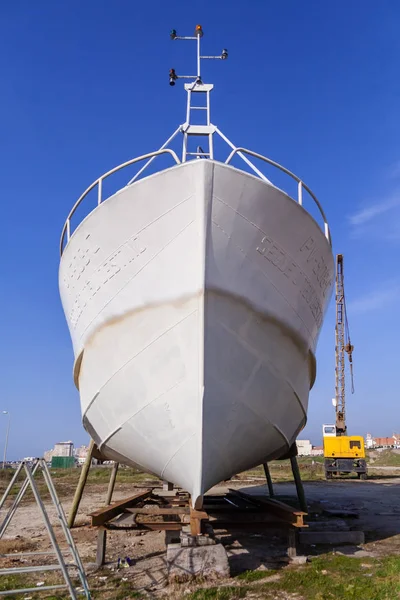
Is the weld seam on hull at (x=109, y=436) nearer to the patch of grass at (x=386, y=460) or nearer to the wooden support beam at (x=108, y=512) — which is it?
the wooden support beam at (x=108, y=512)

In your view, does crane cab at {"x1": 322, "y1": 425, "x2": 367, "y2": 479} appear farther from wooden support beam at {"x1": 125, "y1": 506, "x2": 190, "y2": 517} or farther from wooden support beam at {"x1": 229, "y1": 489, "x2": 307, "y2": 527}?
wooden support beam at {"x1": 125, "y1": 506, "x2": 190, "y2": 517}

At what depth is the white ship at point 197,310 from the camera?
5.05m

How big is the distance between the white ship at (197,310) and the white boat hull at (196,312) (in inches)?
0.5

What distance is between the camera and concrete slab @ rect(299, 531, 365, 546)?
24.3 feet

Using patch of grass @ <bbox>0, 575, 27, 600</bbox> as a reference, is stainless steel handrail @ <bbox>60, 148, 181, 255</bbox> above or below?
above

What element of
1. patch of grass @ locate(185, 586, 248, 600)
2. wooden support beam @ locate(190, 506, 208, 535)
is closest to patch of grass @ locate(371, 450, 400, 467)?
wooden support beam @ locate(190, 506, 208, 535)

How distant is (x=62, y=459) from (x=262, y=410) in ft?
123

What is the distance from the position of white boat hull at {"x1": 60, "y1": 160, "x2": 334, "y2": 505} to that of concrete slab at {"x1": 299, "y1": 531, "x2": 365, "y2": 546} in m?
2.48

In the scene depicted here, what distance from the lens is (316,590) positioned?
5223 mm

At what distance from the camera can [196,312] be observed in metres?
5.07

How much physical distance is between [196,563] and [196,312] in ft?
9.84

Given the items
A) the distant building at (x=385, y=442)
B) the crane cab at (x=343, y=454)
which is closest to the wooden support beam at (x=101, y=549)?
the crane cab at (x=343, y=454)

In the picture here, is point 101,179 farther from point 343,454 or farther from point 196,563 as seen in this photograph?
point 343,454

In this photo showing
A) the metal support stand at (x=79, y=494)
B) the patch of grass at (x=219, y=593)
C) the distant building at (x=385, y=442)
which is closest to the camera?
the patch of grass at (x=219, y=593)
